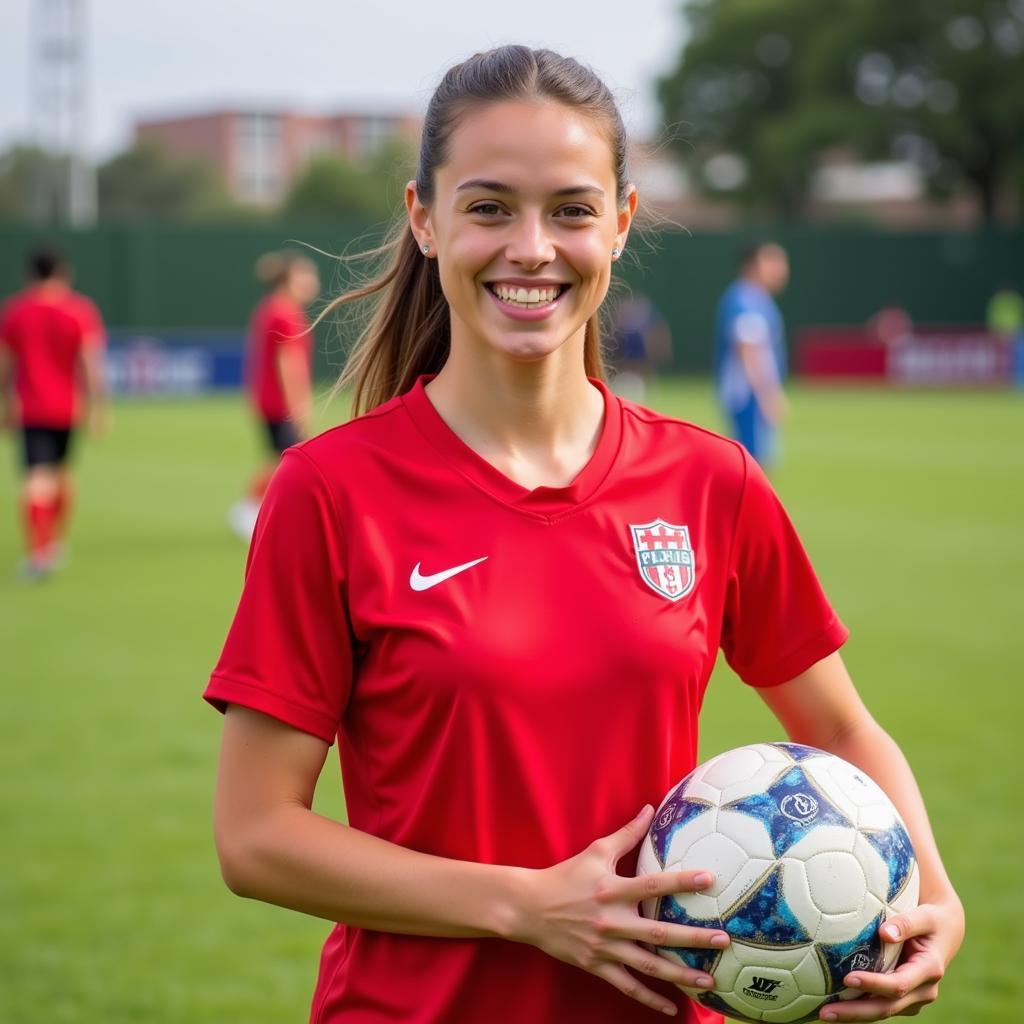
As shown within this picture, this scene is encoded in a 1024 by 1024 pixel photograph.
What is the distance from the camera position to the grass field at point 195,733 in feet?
15.5

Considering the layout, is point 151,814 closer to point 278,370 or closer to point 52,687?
point 52,687

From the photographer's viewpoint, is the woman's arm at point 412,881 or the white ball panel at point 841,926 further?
the white ball panel at point 841,926

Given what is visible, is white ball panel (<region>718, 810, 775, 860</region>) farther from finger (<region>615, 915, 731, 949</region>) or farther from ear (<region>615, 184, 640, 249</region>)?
ear (<region>615, 184, 640, 249</region>)

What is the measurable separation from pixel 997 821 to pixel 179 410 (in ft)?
79.9

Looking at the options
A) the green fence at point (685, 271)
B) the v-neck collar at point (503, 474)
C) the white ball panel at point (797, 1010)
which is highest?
→ the v-neck collar at point (503, 474)

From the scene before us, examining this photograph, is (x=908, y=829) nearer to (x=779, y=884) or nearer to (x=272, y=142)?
(x=779, y=884)

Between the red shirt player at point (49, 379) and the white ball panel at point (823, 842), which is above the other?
the white ball panel at point (823, 842)

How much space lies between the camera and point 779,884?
2.20 meters

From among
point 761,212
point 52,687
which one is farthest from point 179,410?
point 761,212

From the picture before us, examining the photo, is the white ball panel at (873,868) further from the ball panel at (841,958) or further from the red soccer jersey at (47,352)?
the red soccer jersey at (47,352)

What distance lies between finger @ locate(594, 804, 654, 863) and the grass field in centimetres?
254

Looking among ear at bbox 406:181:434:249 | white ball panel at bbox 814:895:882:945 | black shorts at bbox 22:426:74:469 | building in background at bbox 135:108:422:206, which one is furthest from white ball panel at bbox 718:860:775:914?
building in background at bbox 135:108:422:206

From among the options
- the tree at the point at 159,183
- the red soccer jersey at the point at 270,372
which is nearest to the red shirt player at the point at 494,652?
the red soccer jersey at the point at 270,372

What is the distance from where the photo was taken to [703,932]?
211 centimetres
